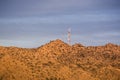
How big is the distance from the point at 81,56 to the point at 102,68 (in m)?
20.8

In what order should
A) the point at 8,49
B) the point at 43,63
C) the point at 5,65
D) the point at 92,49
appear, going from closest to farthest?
1. the point at 5,65
2. the point at 43,63
3. the point at 8,49
4. the point at 92,49

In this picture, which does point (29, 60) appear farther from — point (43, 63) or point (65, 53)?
point (65, 53)

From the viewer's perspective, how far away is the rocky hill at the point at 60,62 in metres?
130

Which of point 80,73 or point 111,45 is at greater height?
point 111,45

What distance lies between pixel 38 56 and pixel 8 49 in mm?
12887

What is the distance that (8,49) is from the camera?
153 metres

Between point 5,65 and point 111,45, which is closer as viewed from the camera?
point 5,65

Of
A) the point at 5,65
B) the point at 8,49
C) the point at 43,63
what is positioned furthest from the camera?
the point at 8,49

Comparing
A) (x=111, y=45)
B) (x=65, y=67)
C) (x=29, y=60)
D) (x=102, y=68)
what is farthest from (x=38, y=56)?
(x=111, y=45)

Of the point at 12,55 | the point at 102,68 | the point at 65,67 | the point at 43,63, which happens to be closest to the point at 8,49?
the point at 12,55

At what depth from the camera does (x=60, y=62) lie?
144m

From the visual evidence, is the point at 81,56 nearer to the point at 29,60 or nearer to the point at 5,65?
the point at 29,60

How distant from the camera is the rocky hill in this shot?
427ft

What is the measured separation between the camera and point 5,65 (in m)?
132
